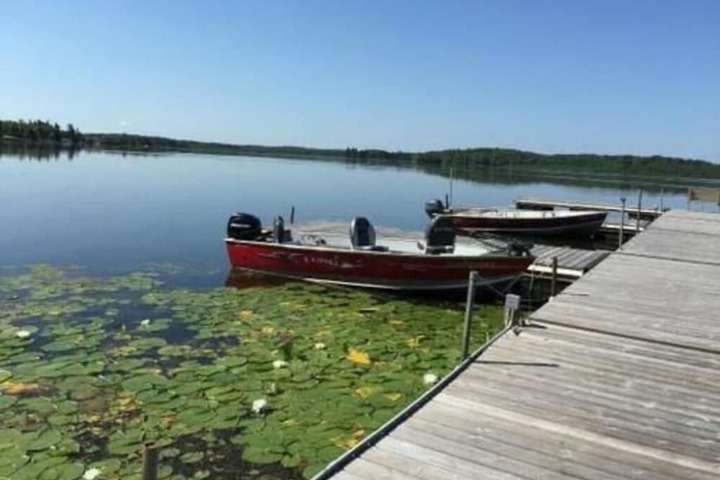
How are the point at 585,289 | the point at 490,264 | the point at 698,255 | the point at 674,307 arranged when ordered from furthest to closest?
the point at 490,264, the point at 698,255, the point at 585,289, the point at 674,307

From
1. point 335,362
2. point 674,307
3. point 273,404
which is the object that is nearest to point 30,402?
point 273,404

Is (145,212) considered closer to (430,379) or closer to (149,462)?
(430,379)

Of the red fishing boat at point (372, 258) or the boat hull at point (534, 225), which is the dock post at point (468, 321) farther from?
the boat hull at point (534, 225)

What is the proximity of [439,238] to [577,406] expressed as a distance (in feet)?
25.6

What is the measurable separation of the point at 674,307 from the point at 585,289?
37.4 inches

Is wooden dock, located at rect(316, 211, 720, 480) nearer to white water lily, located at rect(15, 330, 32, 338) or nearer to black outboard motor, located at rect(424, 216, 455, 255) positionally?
black outboard motor, located at rect(424, 216, 455, 255)

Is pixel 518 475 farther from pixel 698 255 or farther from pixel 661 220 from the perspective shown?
pixel 661 220

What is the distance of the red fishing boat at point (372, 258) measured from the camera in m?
11.1

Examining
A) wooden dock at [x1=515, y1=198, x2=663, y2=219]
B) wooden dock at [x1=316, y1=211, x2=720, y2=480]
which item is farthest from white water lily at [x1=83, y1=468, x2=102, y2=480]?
wooden dock at [x1=515, y1=198, x2=663, y2=219]

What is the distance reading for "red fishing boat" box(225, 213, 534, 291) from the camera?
36.3ft

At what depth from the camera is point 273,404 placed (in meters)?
6.02

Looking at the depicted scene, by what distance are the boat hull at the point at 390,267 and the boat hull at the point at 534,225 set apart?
8.69 m

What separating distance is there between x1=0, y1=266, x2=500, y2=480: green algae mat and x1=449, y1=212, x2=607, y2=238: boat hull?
928 centimetres

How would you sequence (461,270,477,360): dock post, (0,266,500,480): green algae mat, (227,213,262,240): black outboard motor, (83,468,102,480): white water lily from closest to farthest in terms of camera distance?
(83,468,102,480): white water lily, (0,266,500,480): green algae mat, (461,270,477,360): dock post, (227,213,262,240): black outboard motor
